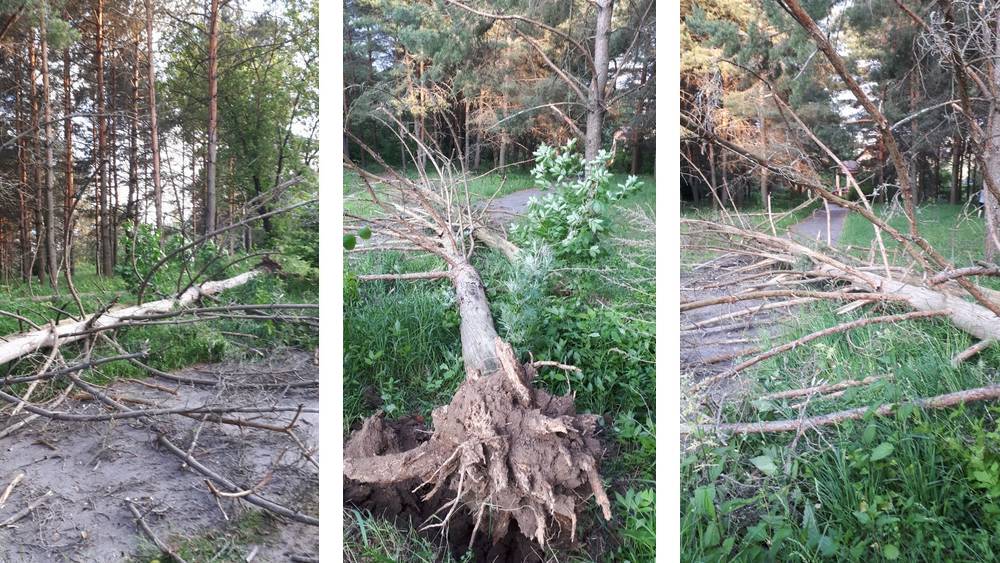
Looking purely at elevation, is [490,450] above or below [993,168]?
below

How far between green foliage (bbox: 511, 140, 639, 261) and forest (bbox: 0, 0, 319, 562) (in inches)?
29.3

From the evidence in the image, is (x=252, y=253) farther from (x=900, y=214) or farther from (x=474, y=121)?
(x=900, y=214)

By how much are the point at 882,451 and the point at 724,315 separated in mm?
582

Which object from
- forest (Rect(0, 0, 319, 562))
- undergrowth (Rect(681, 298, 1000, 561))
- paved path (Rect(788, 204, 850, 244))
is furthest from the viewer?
paved path (Rect(788, 204, 850, 244))

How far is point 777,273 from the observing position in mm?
1959

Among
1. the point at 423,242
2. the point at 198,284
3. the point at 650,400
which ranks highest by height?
the point at 423,242

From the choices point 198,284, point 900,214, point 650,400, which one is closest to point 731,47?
point 900,214

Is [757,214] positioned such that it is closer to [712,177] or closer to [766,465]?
[712,177]

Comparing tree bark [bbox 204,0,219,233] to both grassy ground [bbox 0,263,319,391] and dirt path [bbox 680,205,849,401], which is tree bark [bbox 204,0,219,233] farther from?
dirt path [bbox 680,205,849,401]

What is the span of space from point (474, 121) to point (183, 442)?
1386mm

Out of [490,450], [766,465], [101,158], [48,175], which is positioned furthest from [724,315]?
[48,175]

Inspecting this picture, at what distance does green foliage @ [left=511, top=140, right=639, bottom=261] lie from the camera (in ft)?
6.38

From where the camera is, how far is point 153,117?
1.81m

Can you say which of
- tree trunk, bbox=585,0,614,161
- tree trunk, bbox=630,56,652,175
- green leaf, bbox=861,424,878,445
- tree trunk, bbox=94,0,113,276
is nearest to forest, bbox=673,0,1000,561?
green leaf, bbox=861,424,878,445
